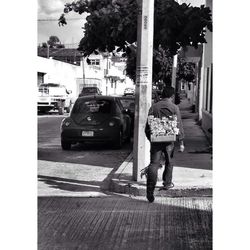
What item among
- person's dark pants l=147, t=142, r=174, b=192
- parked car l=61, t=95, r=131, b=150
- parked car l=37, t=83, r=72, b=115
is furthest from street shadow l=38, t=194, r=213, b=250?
parked car l=37, t=83, r=72, b=115

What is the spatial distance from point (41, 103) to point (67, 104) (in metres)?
2.65

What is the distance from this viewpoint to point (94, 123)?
15.6 m

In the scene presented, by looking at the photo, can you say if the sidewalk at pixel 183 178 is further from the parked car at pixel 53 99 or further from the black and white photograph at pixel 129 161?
the parked car at pixel 53 99

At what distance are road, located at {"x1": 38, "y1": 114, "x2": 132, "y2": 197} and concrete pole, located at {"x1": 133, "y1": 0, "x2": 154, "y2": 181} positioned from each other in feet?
2.90

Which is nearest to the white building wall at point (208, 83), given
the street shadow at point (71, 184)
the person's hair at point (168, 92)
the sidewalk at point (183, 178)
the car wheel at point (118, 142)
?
the car wheel at point (118, 142)

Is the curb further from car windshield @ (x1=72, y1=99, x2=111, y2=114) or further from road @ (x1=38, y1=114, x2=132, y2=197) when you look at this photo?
car windshield @ (x1=72, y1=99, x2=111, y2=114)

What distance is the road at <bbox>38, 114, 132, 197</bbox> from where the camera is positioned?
972cm

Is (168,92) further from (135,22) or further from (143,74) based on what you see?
(135,22)

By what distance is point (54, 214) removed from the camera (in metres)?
7.62

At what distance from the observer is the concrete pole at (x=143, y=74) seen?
9.34m

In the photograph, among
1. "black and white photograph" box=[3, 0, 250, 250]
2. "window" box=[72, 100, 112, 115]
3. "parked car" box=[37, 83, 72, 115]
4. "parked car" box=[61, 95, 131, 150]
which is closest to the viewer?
"black and white photograph" box=[3, 0, 250, 250]

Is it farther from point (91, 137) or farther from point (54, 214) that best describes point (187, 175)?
point (91, 137)

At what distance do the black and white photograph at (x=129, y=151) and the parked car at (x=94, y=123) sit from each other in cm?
3
